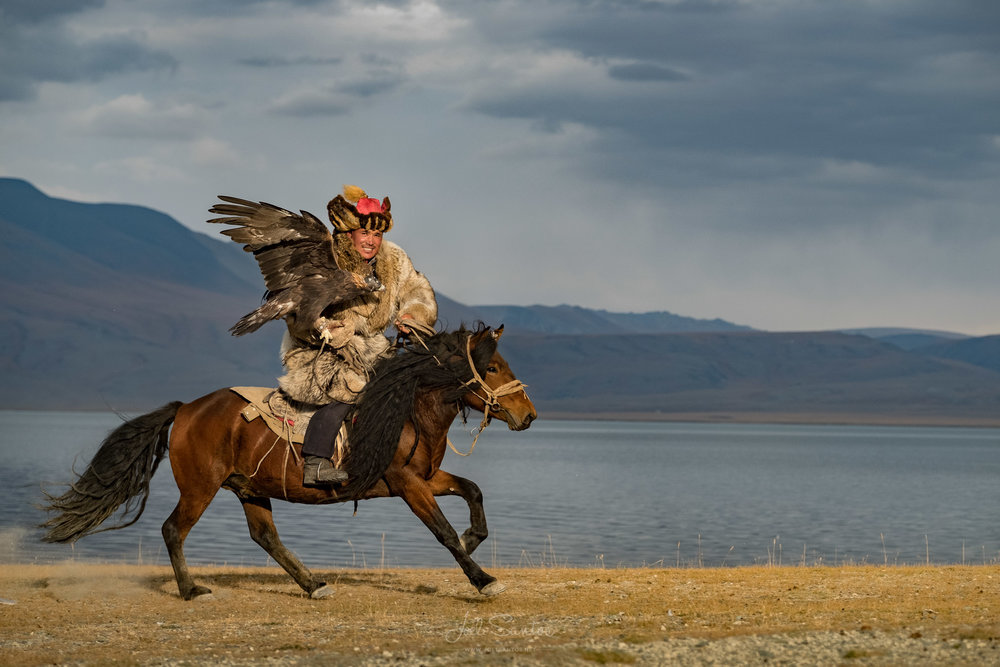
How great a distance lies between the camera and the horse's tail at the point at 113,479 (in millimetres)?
10086

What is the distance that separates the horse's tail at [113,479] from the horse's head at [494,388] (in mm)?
2725

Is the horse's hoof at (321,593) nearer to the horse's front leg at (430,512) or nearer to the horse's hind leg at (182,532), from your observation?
the horse's hind leg at (182,532)

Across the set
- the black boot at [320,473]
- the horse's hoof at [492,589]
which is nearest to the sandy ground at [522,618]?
the horse's hoof at [492,589]

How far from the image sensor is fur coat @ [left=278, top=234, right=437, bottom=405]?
374 inches

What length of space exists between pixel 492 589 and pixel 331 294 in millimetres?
2563

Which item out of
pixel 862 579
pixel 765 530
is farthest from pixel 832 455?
pixel 862 579

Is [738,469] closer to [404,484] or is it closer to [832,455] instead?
[832,455]

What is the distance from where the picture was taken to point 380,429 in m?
9.09

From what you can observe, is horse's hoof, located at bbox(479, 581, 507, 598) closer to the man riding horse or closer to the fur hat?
the man riding horse

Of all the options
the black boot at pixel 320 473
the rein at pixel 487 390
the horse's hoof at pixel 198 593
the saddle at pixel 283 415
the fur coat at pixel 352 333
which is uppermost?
the fur coat at pixel 352 333

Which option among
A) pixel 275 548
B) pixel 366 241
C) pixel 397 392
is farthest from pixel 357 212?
pixel 275 548

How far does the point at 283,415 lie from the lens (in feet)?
31.2

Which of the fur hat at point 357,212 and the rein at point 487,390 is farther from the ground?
the fur hat at point 357,212

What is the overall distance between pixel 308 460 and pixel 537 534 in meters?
20.8
